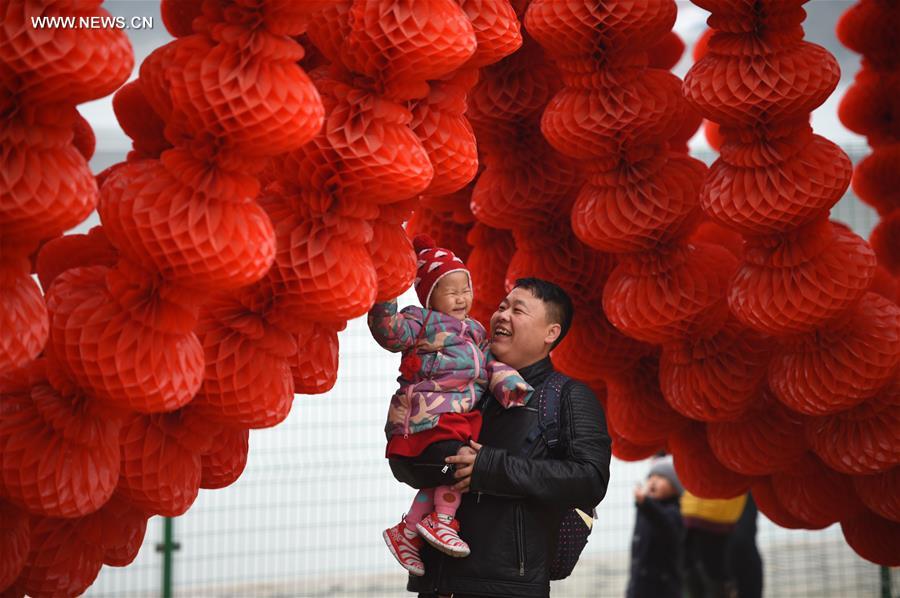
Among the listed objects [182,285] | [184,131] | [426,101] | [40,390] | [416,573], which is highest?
[426,101]

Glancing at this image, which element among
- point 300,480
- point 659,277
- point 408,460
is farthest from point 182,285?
point 300,480

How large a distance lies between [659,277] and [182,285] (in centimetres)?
133

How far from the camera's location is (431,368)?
2.40 metres

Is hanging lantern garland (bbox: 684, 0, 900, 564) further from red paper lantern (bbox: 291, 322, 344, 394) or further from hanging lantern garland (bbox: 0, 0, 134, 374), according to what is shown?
hanging lantern garland (bbox: 0, 0, 134, 374)

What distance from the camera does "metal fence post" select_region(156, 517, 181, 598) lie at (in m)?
4.84

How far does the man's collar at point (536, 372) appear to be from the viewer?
8.41 ft

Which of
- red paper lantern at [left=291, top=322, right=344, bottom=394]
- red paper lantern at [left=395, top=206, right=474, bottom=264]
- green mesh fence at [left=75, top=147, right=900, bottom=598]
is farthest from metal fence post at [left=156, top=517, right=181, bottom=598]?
red paper lantern at [left=291, top=322, right=344, bottom=394]

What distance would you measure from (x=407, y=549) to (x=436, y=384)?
398 millimetres

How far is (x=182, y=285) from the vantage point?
1907 millimetres

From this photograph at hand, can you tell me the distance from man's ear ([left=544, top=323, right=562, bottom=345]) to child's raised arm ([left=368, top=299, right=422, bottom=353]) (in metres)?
0.37

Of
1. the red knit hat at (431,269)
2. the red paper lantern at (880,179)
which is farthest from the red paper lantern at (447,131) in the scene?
the red paper lantern at (880,179)

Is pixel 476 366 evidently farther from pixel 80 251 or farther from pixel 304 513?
pixel 304 513

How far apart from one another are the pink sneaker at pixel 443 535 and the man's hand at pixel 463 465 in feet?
0.29

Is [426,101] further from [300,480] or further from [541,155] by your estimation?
[300,480]
